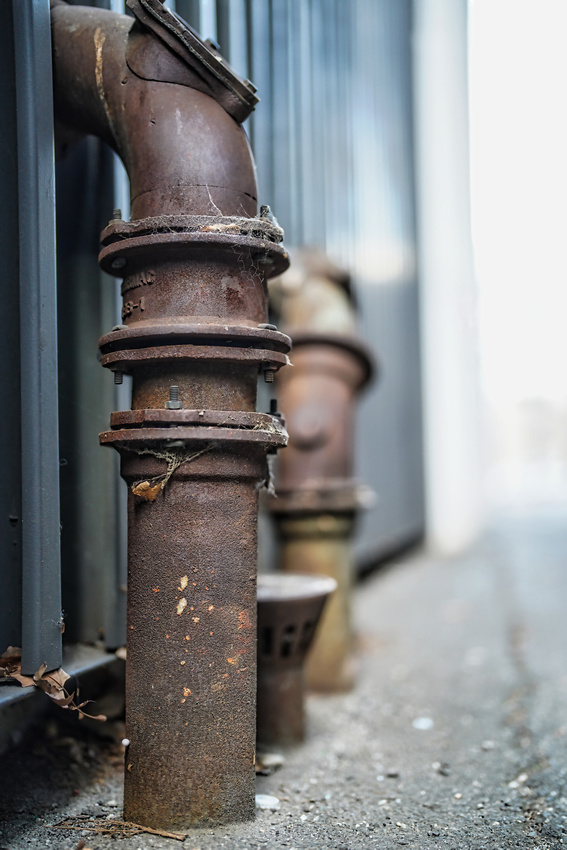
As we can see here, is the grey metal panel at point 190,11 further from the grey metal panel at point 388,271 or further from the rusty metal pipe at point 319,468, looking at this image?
the grey metal panel at point 388,271

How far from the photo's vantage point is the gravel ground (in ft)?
6.33

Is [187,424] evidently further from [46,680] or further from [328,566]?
[328,566]

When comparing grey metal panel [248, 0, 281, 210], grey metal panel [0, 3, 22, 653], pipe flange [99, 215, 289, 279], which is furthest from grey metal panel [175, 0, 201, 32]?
pipe flange [99, 215, 289, 279]

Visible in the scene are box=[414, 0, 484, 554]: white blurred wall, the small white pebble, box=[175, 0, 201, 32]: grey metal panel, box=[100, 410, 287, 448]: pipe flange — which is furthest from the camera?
box=[414, 0, 484, 554]: white blurred wall

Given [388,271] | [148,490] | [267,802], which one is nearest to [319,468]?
[267,802]

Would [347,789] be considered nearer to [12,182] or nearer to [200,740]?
[200,740]

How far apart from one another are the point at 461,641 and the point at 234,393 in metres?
3.40

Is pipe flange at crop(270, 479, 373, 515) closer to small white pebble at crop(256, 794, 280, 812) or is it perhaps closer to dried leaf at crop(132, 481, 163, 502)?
small white pebble at crop(256, 794, 280, 812)

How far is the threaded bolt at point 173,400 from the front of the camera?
5.90ft

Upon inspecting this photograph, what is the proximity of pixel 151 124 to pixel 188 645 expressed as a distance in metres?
1.28

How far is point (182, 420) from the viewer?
177cm

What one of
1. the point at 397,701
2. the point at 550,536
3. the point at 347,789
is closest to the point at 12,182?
the point at 347,789

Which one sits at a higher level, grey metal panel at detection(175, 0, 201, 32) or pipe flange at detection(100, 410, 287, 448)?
grey metal panel at detection(175, 0, 201, 32)

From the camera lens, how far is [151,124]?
6.19ft
